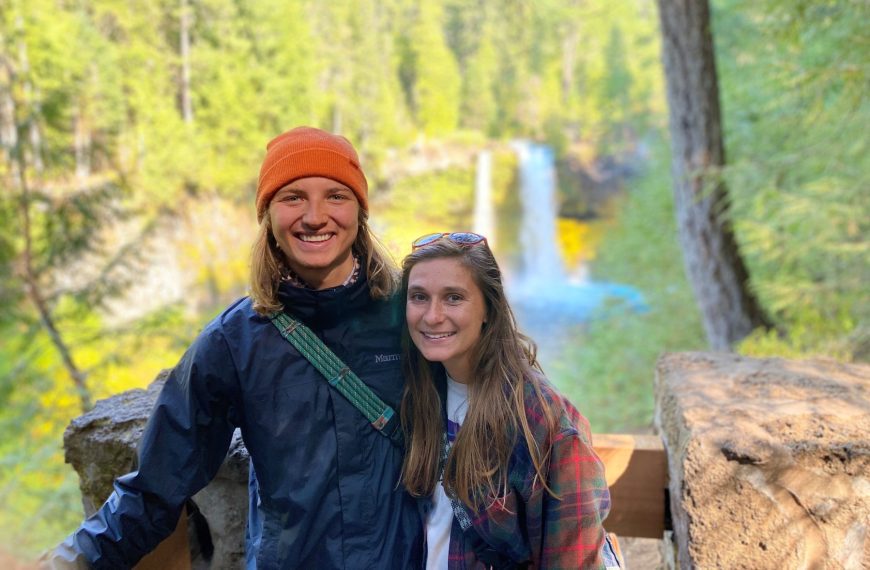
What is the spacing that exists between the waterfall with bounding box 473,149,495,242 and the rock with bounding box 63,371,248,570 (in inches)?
709

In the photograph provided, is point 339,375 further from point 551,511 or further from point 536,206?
point 536,206

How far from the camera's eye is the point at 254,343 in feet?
4.49

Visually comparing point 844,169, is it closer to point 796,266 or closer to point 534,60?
point 796,266

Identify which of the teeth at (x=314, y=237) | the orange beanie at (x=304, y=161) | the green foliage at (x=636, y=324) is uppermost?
the orange beanie at (x=304, y=161)

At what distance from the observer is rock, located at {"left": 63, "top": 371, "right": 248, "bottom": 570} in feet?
5.63

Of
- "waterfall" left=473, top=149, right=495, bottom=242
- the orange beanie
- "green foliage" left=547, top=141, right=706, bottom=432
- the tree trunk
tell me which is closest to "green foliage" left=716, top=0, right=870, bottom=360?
the tree trunk

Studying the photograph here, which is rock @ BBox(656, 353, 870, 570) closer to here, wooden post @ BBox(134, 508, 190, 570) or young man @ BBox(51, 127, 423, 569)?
young man @ BBox(51, 127, 423, 569)

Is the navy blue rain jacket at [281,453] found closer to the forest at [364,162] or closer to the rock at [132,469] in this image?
the rock at [132,469]

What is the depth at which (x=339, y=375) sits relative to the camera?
1.39 m

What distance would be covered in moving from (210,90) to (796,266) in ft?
48.5

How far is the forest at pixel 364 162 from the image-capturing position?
6.41 metres

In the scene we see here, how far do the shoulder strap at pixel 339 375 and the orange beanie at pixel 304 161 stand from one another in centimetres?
28

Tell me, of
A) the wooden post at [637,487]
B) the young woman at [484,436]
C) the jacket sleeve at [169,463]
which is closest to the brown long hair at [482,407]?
the young woman at [484,436]

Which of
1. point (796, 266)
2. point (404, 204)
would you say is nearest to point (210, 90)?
point (404, 204)
